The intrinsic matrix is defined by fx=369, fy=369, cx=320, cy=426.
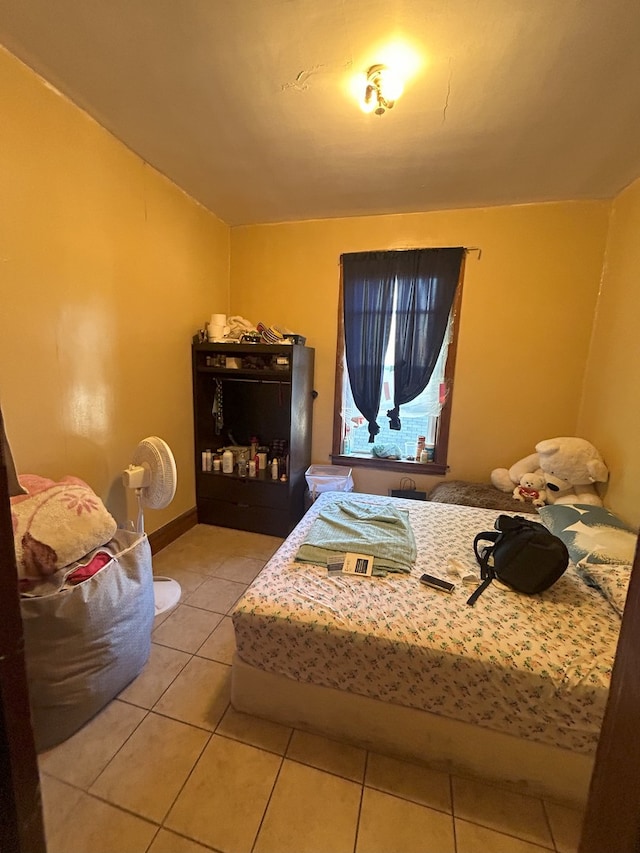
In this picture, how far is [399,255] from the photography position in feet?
9.78

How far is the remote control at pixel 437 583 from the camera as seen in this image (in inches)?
61.6

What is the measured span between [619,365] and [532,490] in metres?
1.00

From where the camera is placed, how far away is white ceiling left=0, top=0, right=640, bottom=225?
134cm

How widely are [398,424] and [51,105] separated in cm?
283

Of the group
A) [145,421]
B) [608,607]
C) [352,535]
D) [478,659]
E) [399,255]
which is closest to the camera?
[478,659]

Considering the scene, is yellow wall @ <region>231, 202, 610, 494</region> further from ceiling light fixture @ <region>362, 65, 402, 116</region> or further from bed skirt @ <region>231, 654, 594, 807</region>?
bed skirt @ <region>231, 654, 594, 807</region>

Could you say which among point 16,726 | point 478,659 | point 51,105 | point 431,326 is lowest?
point 478,659

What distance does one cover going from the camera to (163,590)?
2258 mm

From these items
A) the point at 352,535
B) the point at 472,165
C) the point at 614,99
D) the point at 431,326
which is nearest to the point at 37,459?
the point at 352,535

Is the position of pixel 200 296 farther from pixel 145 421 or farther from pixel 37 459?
pixel 37 459

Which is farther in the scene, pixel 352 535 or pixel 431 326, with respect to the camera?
pixel 431 326

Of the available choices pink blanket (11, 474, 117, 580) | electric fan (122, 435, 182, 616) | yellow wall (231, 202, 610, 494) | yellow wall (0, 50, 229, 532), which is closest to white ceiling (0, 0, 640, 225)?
yellow wall (0, 50, 229, 532)

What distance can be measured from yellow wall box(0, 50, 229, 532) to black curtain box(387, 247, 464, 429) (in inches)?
66.4

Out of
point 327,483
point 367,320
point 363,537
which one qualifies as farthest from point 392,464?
point 363,537
